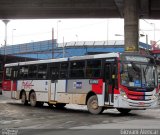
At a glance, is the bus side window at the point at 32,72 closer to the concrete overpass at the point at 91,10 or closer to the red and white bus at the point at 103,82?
the red and white bus at the point at 103,82

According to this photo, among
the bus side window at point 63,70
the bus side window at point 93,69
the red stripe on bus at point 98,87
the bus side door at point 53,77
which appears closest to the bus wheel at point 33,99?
the bus side door at point 53,77

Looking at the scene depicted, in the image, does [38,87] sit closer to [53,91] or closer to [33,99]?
[33,99]

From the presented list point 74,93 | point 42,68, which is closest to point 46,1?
point 42,68

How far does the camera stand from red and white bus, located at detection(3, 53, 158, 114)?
65.6 feet

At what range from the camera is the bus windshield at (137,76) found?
20.1 metres

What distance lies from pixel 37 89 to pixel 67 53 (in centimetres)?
5948

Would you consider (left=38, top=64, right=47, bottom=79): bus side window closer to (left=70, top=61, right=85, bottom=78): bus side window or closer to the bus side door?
the bus side door

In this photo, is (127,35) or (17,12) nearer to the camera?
(127,35)

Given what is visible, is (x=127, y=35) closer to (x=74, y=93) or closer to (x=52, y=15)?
(x=52, y=15)

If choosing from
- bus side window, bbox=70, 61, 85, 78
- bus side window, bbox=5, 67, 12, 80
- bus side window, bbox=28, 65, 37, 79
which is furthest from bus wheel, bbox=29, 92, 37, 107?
bus side window, bbox=70, 61, 85, 78

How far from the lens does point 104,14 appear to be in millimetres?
37562

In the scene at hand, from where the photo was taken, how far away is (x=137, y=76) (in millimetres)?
20297

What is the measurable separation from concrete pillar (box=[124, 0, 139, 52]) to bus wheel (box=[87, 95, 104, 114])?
43.7 ft

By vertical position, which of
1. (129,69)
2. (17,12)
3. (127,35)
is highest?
(17,12)
